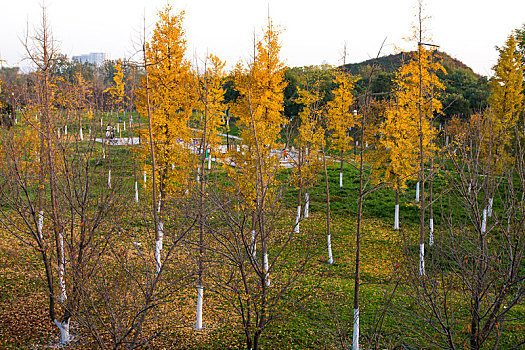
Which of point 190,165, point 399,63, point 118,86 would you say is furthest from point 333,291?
point 118,86

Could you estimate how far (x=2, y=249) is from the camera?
15.5 meters

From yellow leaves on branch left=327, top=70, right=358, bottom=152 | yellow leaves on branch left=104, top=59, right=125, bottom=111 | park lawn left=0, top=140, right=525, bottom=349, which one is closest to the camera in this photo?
park lawn left=0, top=140, right=525, bottom=349

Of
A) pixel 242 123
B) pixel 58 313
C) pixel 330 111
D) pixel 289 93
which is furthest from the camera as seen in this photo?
pixel 289 93

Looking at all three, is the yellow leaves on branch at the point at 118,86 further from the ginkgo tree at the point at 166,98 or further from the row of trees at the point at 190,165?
the ginkgo tree at the point at 166,98

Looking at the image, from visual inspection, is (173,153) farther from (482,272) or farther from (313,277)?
(482,272)

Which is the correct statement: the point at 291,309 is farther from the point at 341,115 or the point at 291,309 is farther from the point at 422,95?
the point at 341,115

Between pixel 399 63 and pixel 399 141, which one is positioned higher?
pixel 399 63

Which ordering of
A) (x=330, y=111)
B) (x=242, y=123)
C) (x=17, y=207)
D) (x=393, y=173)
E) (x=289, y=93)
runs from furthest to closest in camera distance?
1. (x=289, y=93)
2. (x=330, y=111)
3. (x=393, y=173)
4. (x=242, y=123)
5. (x=17, y=207)

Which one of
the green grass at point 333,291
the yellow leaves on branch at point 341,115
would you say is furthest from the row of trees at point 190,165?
the yellow leaves on branch at point 341,115

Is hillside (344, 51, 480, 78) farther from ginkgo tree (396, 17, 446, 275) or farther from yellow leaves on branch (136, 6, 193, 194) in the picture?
yellow leaves on branch (136, 6, 193, 194)

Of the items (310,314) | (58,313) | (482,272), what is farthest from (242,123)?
(482,272)

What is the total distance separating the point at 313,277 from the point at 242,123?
8123 mm

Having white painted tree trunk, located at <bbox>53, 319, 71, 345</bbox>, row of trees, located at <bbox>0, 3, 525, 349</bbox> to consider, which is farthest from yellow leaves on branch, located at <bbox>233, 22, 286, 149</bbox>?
white painted tree trunk, located at <bbox>53, 319, 71, 345</bbox>

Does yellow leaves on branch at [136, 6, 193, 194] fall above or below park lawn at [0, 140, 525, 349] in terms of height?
above
